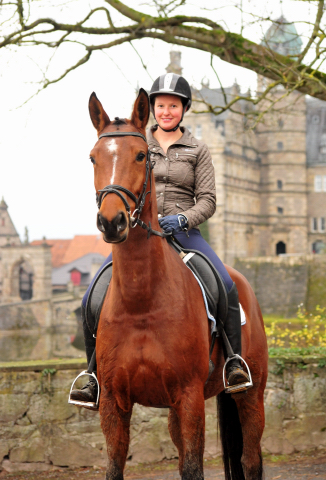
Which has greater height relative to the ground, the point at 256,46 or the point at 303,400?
the point at 256,46

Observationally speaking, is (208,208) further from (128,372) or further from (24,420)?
(24,420)

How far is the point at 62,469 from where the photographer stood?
6887 mm

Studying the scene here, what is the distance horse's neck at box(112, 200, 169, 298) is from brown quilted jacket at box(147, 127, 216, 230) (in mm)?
637

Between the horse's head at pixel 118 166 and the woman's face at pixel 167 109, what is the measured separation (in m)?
0.76

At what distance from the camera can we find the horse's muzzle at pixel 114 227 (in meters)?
2.95

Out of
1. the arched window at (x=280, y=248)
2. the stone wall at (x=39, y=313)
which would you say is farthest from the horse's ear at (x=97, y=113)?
the arched window at (x=280, y=248)

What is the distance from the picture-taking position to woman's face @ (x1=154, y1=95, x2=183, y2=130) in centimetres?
430

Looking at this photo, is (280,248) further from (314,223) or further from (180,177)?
(180,177)

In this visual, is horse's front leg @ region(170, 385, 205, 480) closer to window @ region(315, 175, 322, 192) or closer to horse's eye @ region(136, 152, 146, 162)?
horse's eye @ region(136, 152, 146, 162)

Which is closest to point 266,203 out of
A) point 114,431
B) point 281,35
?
point 281,35

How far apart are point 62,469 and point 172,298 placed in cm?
413

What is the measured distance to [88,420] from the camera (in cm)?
702

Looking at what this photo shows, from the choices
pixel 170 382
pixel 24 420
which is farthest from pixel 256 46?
pixel 170 382

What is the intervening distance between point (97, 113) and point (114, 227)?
886 mm
